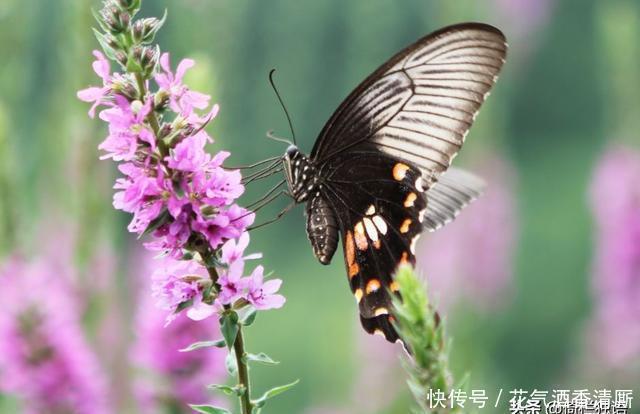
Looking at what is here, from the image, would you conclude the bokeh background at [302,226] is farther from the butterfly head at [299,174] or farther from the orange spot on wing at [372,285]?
the orange spot on wing at [372,285]

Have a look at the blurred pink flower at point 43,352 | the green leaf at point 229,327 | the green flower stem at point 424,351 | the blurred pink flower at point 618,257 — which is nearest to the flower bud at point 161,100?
the green leaf at point 229,327

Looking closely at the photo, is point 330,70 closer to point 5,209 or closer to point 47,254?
point 47,254

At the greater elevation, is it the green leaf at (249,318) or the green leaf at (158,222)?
the green leaf at (158,222)

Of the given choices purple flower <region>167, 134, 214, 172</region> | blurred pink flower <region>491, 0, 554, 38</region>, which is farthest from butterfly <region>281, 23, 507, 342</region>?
blurred pink flower <region>491, 0, 554, 38</region>

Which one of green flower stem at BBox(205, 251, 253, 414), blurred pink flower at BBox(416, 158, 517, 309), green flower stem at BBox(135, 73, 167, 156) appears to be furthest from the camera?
blurred pink flower at BBox(416, 158, 517, 309)

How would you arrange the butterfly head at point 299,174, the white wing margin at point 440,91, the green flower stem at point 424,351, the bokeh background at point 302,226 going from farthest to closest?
the bokeh background at point 302,226
the butterfly head at point 299,174
the white wing margin at point 440,91
the green flower stem at point 424,351

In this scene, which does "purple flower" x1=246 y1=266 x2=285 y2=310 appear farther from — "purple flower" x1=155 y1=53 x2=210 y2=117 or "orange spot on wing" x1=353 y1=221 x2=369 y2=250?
"orange spot on wing" x1=353 y1=221 x2=369 y2=250
